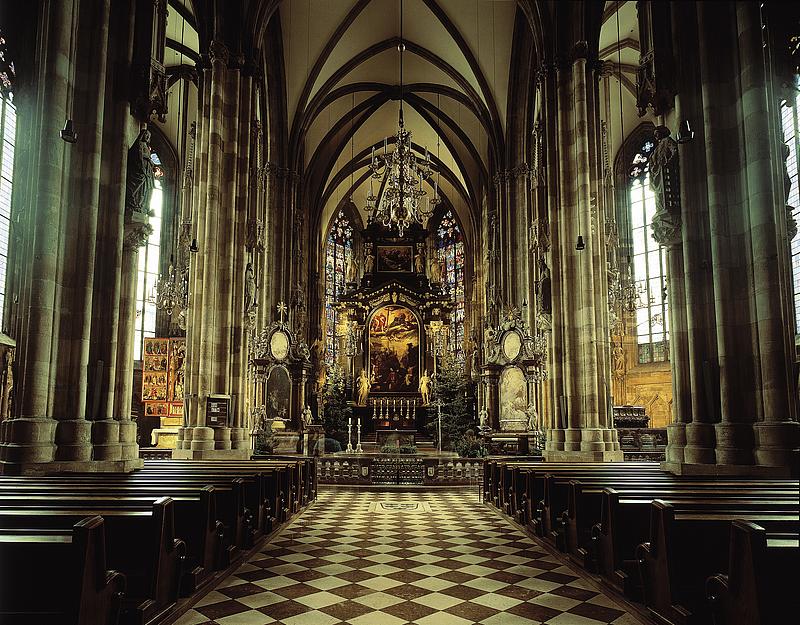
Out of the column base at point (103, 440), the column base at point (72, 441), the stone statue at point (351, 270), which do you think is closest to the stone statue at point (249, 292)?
the column base at point (103, 440)

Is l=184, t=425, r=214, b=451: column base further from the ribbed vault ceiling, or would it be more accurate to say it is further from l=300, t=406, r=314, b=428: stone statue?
the ribbed vault ceiling

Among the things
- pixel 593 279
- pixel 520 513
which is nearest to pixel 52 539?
pixel 520 513

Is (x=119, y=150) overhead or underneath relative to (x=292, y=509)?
overhead

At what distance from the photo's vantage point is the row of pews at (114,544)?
3.12m

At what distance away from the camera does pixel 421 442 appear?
33906 millimetres

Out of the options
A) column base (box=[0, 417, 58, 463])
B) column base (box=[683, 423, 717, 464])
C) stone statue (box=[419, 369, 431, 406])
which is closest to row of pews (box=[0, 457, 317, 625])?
column base (box=[0, 417, 58, 463])

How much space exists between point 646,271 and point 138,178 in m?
22.1

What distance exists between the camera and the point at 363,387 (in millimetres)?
37438

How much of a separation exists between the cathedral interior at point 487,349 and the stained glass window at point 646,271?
0.10 metres

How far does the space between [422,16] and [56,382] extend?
69.6ft

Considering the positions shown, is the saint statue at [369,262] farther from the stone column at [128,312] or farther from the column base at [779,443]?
the column base at [779,443]

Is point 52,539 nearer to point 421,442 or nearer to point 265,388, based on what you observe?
point 265,388

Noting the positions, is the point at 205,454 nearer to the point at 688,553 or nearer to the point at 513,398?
the point at 513,398

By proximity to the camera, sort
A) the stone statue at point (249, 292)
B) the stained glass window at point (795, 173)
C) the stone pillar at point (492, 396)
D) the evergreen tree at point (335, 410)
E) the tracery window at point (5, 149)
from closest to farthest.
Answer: the tracery window at point (5, 149), the stained glass window at point (795, 173), the stone statue at point (249, 292), the stone pillar at point (492, 396), the evergreen tree at point (335, 410)
